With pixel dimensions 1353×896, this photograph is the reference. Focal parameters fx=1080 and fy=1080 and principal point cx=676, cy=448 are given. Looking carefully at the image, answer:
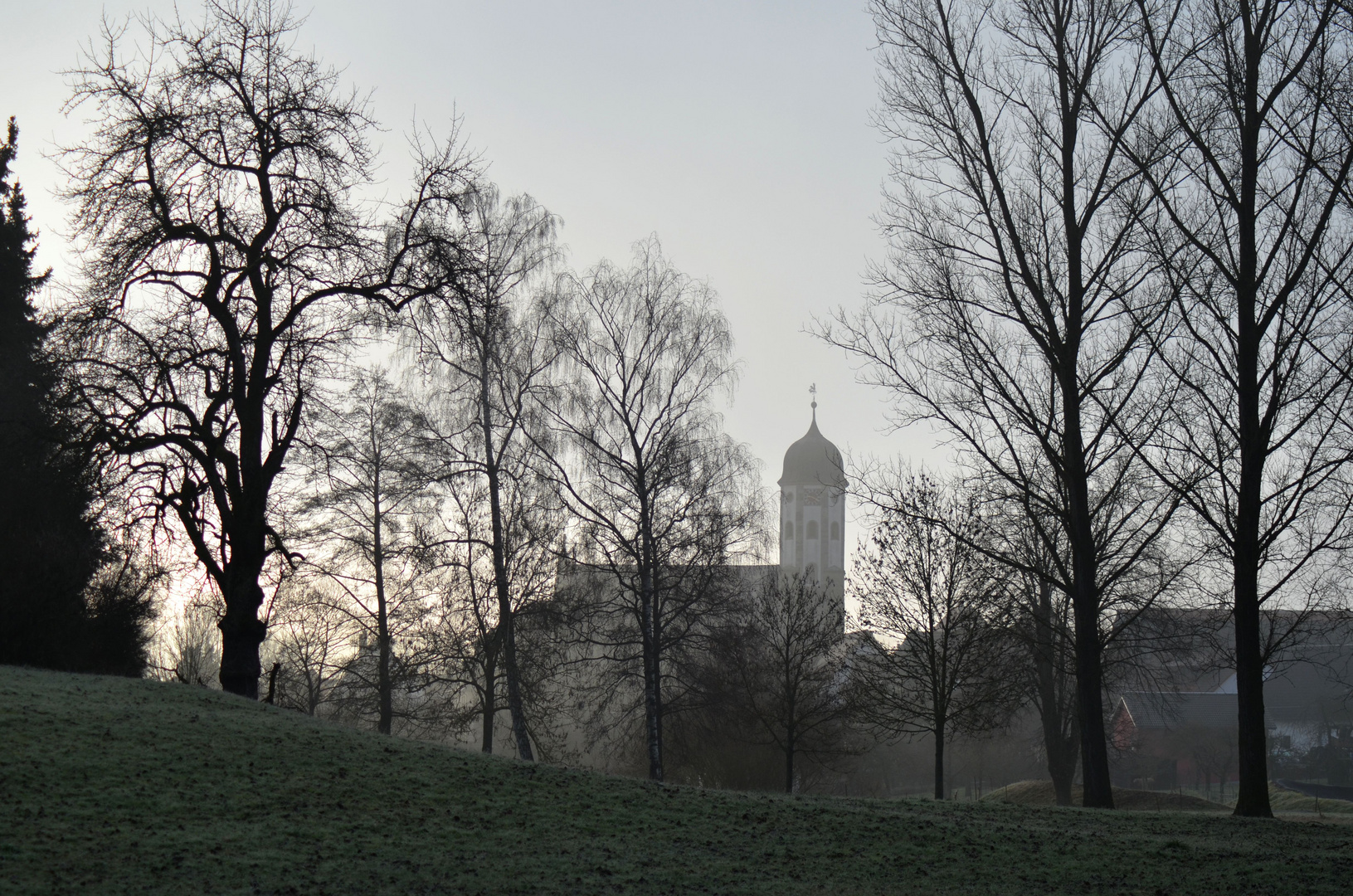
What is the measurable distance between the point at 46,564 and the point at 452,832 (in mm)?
14170

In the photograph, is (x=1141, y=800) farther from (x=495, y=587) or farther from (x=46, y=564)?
(x=46, y=564)

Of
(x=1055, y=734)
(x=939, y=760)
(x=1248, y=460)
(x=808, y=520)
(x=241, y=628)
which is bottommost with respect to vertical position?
(x=939, y=760)

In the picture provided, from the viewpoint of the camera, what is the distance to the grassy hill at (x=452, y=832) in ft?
24.3

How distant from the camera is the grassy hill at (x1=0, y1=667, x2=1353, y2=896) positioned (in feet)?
24.3

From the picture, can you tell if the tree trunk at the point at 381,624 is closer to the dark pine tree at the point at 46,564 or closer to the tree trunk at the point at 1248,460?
the dark pine tree at the point at 46,564

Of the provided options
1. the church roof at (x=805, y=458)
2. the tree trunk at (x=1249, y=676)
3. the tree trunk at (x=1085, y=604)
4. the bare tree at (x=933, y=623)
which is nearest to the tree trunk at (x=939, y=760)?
the bare tree at (x=933, y=623)

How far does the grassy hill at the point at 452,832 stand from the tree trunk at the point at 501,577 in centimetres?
1163

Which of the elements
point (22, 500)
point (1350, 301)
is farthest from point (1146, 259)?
point (22, 500)

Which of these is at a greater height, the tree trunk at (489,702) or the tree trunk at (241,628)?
the tree trunk at (241,628)

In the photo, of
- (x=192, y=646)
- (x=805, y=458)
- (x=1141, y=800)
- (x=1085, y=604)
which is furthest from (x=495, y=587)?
(x=805, y=458)

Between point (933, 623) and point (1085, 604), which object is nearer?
point (1085, 604)

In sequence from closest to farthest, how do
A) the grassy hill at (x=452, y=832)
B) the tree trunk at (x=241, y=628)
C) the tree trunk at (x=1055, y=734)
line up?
the grassy hill at (x=452, y=832) < the tree trunk at (x=241, y=628) < the tree trunk at (x=1055, y=734)

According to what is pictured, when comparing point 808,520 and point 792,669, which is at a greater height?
point 808,520

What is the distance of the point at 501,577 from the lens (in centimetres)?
2352
